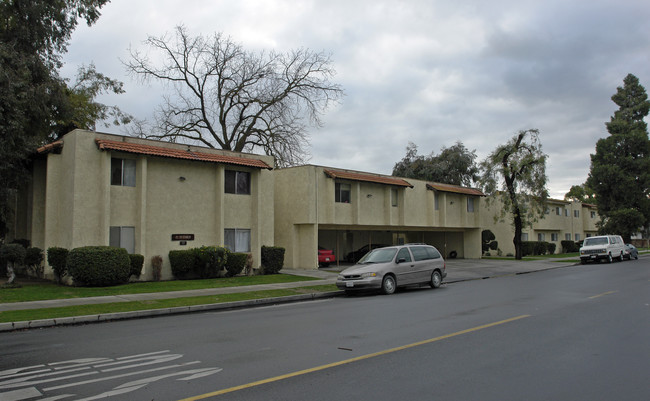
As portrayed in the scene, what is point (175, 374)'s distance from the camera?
5.98m

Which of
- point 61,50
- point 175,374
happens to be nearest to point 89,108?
point 61,50

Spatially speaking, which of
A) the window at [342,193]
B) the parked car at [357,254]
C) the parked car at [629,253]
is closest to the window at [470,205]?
the parked car at [357,254]

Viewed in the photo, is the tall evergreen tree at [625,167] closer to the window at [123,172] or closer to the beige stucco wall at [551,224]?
the beige stucco wall at [551,224]

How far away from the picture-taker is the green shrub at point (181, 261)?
65.3 ft

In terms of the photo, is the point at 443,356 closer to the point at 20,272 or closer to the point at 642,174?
the point at 20,272

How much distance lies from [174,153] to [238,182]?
3.69 meters

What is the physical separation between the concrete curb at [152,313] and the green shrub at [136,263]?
6.74 metres

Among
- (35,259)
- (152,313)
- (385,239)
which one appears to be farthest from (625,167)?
(35,259)

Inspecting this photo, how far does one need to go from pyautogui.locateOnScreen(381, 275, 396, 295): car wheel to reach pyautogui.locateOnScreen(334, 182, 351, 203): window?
37.4 ft

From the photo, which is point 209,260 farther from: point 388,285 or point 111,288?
point 388,285

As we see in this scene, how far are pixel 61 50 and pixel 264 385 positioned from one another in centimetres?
2363

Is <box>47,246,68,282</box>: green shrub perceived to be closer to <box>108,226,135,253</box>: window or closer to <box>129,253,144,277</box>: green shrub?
<box>108,226,135,253</box>: window

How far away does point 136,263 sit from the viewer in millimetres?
18578

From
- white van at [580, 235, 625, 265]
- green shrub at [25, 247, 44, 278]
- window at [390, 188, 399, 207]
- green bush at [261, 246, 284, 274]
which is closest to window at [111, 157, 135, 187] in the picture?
green shrub at [25, 247, 44, 278]
